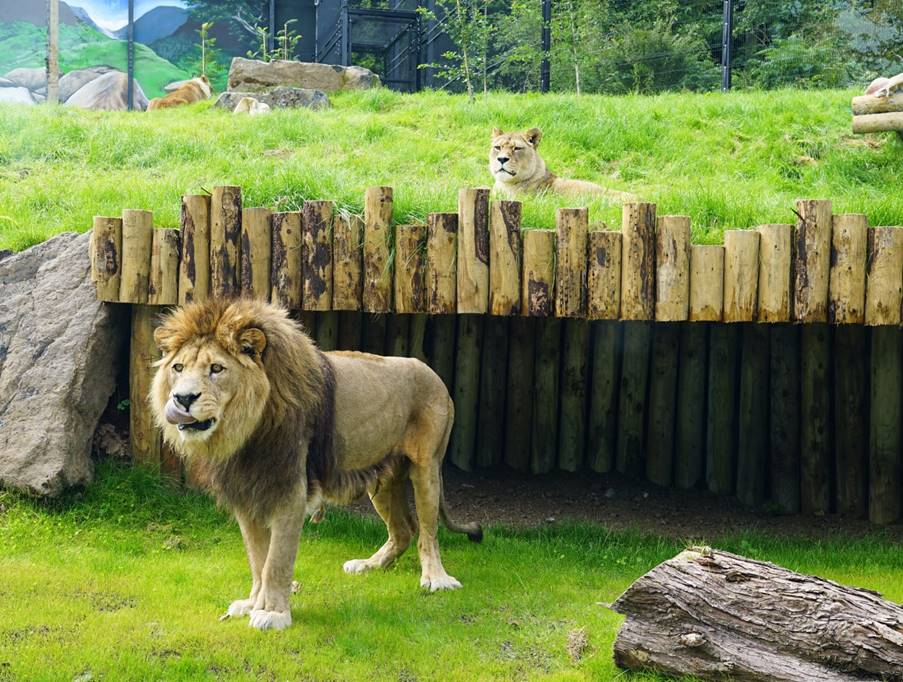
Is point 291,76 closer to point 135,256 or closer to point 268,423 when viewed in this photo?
point 135,256

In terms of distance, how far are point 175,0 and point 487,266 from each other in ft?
75.2

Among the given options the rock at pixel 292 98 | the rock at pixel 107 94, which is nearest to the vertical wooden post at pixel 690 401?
the rock at pixel 292 98

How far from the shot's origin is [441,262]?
6.94 metres

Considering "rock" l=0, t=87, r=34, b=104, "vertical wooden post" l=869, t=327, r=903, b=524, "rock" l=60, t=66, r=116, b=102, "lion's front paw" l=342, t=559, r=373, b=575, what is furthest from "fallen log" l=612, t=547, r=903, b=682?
"rock" l=0, t=87, r=34, b=104

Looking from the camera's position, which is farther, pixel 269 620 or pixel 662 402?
pixel 662 402

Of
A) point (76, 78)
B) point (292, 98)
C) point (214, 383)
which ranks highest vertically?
point (76, 78)

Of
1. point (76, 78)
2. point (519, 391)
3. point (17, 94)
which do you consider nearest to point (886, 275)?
point (519, 391)

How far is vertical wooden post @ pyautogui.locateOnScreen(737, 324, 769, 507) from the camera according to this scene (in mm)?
8609

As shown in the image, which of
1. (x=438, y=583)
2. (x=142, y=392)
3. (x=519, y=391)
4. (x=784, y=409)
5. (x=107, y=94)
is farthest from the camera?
(x=107, y=94)

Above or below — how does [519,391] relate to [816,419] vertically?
above

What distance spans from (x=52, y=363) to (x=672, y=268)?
4.39 metres

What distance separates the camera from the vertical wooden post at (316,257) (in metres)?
7.05

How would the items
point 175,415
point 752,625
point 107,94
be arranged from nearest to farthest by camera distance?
point 752,625
point 175,415
point 107,94

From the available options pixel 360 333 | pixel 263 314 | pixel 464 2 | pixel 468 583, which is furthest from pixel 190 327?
pixel 464 2
